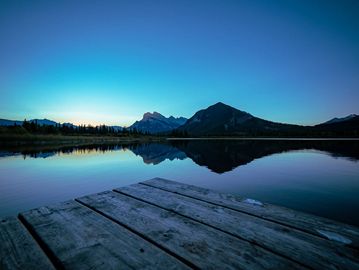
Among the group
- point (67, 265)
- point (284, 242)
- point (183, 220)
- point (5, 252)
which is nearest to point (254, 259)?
point (284, 242)

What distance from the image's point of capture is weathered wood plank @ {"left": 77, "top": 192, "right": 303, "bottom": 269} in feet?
5.10

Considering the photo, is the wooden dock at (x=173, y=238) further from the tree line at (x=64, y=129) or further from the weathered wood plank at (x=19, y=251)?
the tree line at (x=64, y=129)

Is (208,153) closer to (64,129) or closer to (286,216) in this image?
(286,216)

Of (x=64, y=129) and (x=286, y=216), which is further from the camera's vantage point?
(x=64, y=129)

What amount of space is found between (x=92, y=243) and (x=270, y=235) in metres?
1.92

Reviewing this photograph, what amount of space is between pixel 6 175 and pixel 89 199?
1330cm

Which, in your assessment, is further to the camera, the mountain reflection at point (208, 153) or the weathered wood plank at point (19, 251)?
the mountain reflection at point (208, 153)

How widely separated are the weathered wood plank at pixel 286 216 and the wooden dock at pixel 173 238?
1cm

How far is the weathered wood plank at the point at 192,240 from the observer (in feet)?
5.10

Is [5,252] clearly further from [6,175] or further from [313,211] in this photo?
[6,175]

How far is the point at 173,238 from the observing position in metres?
1.91

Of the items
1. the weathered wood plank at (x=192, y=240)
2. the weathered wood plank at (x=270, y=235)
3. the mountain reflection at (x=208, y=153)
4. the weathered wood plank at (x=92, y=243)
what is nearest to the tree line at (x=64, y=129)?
the mountain reflection at (x=208, y=153)

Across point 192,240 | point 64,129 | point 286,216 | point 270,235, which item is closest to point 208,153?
point 286,216

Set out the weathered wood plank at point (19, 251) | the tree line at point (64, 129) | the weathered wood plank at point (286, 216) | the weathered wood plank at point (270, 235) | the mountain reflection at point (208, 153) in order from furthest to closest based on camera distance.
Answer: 1. the tree line at point (64, 129)
2. the mountain reflection at point (208, 153)
3. the weathered wood plank at point (286, 216)
4. the weathered wood plank at point (270, 235)
5. the weathered wood plank at point (19, 251)
